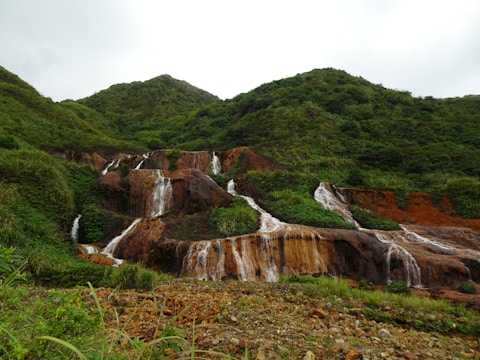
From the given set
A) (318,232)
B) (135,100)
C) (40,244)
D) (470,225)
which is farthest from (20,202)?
(135,100)

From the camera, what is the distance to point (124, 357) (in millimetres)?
1584

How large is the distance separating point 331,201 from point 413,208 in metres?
5.23

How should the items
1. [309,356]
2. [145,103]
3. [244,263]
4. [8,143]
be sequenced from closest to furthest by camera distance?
[309,356] < [244,263] < [8,143] < [145,103]

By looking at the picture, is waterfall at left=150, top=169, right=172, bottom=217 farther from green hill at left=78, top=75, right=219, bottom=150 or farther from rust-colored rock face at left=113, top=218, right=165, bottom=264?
green hill at left=78, top=75, right=219, bottom=150

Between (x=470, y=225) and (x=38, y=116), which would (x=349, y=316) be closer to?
(x=470, y=225)

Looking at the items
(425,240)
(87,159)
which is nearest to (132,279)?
(425,240)

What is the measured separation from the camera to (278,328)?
12.5 ft

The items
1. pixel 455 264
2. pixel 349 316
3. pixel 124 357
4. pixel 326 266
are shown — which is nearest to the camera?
pixel 124 357

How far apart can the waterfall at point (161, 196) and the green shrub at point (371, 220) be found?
1078 centimetres

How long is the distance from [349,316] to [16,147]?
20.1m

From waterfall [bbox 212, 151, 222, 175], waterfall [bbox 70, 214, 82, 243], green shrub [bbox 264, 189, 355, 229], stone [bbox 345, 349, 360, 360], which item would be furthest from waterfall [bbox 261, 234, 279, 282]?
waterfall [bbox 212, 151, 222, 175]

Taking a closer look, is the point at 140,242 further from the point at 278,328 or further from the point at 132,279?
the point at 278,328

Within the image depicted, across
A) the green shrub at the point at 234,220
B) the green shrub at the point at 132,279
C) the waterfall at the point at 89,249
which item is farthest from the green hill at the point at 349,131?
the green shrub at the point at 132,279

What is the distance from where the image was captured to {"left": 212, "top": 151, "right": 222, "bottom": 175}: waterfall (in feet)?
83.6
